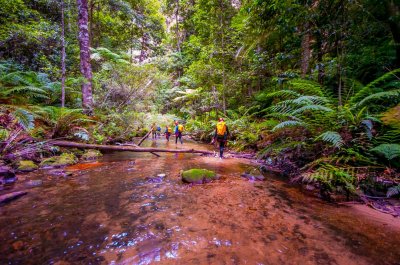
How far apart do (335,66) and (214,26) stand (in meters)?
8.08

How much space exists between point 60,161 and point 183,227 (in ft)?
14.7

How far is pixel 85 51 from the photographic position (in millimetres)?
8555

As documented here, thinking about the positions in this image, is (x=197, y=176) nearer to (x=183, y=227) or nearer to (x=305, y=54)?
(x=183, y=227)

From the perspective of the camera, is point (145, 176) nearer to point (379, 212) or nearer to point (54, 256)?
point (54, 256)

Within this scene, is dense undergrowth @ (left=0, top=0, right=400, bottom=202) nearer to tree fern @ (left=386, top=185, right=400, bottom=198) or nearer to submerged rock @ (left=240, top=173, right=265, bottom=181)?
tree fern @ (left=386, top=185, right=400, bottom=198)

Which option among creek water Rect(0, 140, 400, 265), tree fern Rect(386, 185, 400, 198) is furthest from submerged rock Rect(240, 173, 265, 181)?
tree fern Rect(386, 185, 400, 198)

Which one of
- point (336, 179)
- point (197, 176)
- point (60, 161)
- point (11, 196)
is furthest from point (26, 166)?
point (336, 179)

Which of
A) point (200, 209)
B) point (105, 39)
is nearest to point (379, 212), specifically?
point (200, 209)

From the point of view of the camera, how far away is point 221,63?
12.1 m

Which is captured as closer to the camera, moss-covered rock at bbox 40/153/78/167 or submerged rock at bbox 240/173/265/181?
submerged rock at bbox 240/173/265/181

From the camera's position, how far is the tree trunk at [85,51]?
Result: 8.32 m

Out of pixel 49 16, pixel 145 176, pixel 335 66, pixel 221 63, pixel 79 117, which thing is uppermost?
pixel 49 16

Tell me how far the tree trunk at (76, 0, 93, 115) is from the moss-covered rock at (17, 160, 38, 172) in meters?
3.58

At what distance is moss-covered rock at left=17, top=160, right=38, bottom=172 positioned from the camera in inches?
181
